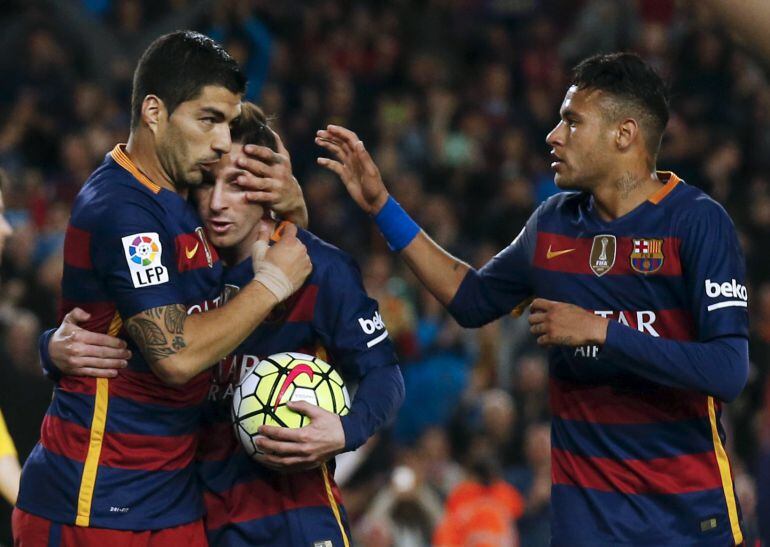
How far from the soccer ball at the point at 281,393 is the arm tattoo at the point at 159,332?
0.35 m

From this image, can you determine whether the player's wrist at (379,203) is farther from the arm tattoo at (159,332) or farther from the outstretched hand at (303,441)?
the arm tattoo at (159,332)

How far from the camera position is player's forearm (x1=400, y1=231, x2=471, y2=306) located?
4754 millimetres

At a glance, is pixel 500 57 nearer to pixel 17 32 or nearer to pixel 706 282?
pixel 17 32

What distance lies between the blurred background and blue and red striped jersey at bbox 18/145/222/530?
361 cm

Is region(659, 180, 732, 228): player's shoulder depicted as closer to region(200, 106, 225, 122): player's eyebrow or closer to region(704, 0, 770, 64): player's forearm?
region(200, 106, 225, 122): player's eyebrow

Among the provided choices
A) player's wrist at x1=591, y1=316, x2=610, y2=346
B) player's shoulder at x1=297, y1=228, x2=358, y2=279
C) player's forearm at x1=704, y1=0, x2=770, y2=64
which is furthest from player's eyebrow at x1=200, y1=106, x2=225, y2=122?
player's forearm at x1=704, y1=0, x2=770, y2=64

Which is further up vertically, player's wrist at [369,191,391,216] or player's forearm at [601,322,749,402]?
player's wrist at [369,191,391,216]

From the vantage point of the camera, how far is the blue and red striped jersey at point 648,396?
413 centimetres

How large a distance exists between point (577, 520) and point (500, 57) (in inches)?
396

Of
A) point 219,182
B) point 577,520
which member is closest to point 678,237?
point 577,520

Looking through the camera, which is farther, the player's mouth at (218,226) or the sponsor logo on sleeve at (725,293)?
the player's mouth at (218,226)

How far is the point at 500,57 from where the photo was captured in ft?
45.1

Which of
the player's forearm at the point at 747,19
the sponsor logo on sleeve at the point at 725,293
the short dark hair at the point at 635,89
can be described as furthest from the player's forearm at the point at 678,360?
the player's forearm at the point at 747,19

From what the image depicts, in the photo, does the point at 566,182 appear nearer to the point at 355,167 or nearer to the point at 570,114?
the point at 570,114
